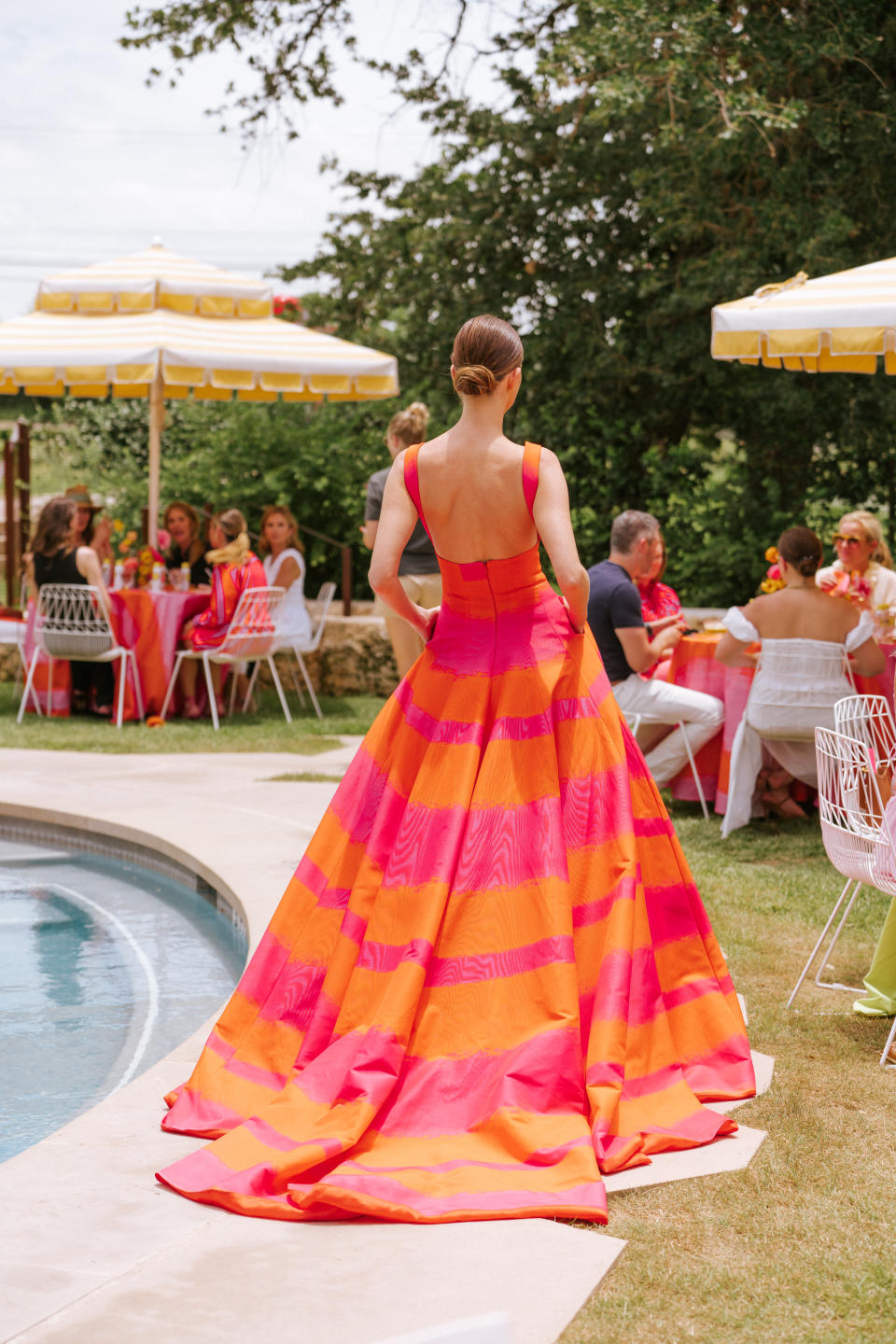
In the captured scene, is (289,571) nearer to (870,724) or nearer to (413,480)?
(870,724)

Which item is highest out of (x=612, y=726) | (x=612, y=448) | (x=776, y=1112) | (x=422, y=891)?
(x=612, y=448)

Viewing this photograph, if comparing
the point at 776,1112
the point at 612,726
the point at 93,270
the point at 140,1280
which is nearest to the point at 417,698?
the point at 612,726

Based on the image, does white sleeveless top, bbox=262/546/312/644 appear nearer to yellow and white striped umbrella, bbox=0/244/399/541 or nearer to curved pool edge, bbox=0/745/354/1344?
yellow and white striped umbrella, bbox=0/244/399/541

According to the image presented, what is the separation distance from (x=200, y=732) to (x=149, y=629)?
2.78 ft

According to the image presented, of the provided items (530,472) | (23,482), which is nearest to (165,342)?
(23,482)

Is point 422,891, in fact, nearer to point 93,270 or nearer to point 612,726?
point 612,726

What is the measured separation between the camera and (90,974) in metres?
4.18

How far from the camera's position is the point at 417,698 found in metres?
3.08

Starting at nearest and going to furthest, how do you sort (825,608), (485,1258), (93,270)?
(485,1258) → (825,608) → (93,270)

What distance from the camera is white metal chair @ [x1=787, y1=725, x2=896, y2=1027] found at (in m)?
3.32

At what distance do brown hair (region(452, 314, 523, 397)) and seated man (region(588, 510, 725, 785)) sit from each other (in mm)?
2625

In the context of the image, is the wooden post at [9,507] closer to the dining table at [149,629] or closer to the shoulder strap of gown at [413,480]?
the dining table at [149,629]

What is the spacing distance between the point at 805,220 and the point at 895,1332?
305 inches

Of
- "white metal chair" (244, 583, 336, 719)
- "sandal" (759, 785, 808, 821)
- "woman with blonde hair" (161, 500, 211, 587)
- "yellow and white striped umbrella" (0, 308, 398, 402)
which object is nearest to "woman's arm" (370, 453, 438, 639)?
"sandal" (759, 785, 808, 821)
